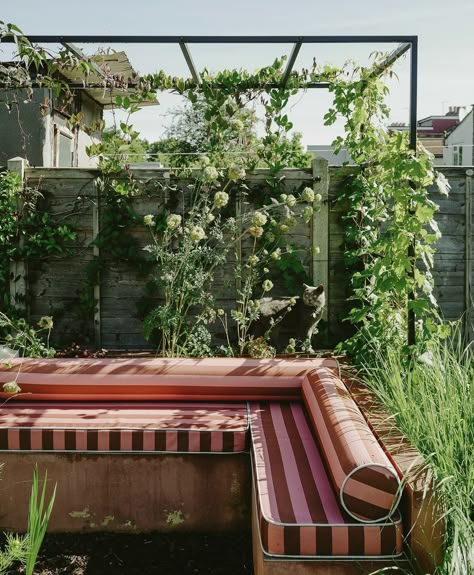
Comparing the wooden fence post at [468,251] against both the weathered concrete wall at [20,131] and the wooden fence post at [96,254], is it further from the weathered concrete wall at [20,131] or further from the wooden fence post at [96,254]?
the weathered concrete wall at [20,131]

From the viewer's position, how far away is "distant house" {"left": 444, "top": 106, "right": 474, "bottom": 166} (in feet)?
83.9

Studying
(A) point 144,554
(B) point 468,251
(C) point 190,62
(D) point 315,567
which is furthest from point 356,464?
(B) point 468,251

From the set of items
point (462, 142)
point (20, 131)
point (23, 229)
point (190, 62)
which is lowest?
point (23, 229)

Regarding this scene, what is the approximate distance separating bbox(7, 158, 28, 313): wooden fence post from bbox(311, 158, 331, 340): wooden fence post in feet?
8.25

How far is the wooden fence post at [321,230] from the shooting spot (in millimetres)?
5945

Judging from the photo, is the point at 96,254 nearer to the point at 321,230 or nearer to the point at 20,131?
the point at 321,230

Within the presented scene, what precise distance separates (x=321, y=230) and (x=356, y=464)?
12.0 feet

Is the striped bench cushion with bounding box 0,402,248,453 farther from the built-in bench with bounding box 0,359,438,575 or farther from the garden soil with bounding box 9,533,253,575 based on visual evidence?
the garden soil with bounding box 9,533,253,575

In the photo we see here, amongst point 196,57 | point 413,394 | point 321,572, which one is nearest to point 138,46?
point 196,57

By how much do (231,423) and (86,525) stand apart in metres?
0.86

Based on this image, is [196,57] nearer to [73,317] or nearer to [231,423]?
[73,317]

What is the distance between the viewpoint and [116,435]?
334 cm

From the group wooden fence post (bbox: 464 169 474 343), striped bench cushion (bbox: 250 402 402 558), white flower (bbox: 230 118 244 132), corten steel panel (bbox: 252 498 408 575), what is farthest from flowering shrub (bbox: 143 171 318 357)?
corten steel panel (bbox: 252 498 408 575)

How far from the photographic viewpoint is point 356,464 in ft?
8.20
